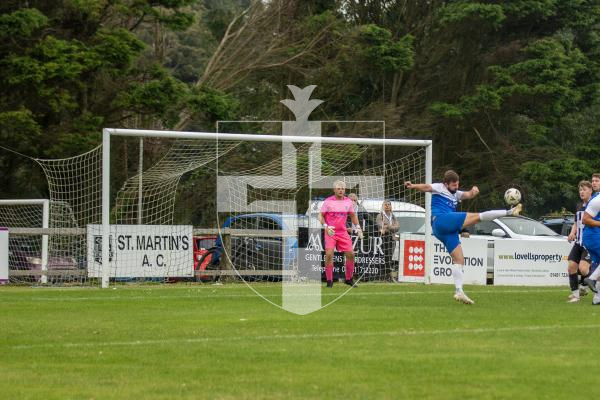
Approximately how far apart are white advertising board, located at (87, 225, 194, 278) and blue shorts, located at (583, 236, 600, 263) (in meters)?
9.83

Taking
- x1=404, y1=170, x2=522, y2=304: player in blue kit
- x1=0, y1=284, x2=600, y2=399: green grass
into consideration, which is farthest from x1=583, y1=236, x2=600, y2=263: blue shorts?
x1=404, y1=170, x2=522, y2=304: player in blue kit

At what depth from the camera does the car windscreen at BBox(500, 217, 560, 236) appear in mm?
29141

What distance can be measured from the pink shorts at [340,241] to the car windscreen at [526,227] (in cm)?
911

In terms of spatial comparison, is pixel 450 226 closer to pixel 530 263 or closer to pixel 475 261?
pixel 475 261

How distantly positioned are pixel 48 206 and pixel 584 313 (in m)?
15.6

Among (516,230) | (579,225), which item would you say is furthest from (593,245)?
(516,230)

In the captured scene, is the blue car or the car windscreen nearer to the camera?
the blue car

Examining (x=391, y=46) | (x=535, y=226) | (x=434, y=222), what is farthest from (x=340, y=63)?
(x=434, y=222)

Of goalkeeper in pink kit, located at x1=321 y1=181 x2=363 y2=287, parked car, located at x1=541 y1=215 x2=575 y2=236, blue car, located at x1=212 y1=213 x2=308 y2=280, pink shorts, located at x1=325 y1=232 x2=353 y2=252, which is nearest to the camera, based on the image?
goalkeeper in pink kit, located at x1=321 y1=181 x2=363 y2=287

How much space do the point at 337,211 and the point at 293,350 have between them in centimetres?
1086

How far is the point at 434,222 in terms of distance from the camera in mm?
17297

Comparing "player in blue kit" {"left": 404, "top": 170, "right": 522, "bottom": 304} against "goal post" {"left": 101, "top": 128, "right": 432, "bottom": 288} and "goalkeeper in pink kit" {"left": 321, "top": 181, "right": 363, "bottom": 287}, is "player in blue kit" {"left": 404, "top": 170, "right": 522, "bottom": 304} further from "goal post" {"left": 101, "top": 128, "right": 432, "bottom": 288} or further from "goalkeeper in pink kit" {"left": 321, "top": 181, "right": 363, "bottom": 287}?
"goal post" {"left": 101, "top": 128, "right": 432, "bottom": 288}

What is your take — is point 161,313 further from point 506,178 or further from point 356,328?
point 506,178

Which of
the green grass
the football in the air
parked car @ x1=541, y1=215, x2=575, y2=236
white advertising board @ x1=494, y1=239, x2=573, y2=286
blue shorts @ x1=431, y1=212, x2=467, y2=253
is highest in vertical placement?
the football in the air
